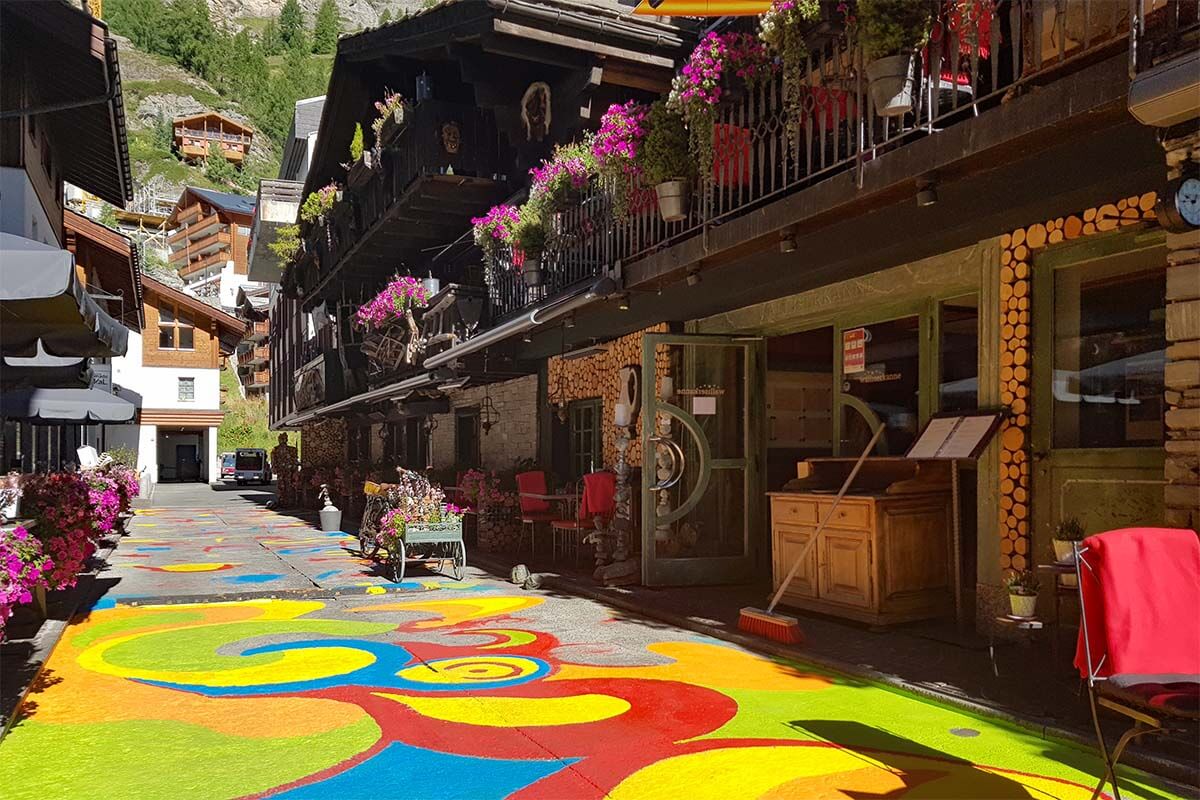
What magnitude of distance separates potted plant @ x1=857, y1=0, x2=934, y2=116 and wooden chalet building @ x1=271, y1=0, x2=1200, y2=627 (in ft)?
0.52

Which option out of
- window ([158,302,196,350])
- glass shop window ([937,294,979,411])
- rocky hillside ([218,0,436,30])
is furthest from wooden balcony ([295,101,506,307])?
rocky hillside ([218,0,436,30])

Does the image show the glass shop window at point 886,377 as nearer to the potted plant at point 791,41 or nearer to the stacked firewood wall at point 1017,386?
the stacked firewood wall at point 1017,386

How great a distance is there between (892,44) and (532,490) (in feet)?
28.8

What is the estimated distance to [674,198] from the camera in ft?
29.1

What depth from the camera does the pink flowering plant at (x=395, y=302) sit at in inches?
736

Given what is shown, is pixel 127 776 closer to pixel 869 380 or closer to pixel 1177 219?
pixel 1177 219

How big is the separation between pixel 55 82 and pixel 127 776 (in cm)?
1178

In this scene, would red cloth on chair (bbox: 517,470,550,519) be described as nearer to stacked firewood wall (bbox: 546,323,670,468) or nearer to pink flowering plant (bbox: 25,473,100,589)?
stacked firewood wall (bbox: 546,323,670,468)

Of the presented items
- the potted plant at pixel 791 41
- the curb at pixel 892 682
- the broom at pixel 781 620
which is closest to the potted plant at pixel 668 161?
the potted plant at pixel 791 41

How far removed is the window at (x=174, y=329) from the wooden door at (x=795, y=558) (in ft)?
144

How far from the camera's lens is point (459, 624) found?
843 cm

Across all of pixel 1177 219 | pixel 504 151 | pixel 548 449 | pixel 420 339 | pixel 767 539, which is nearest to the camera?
pixel 1177 219

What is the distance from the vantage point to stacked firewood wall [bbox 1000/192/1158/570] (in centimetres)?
679

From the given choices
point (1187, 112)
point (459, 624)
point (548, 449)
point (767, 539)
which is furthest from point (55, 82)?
point (1187, 112)
